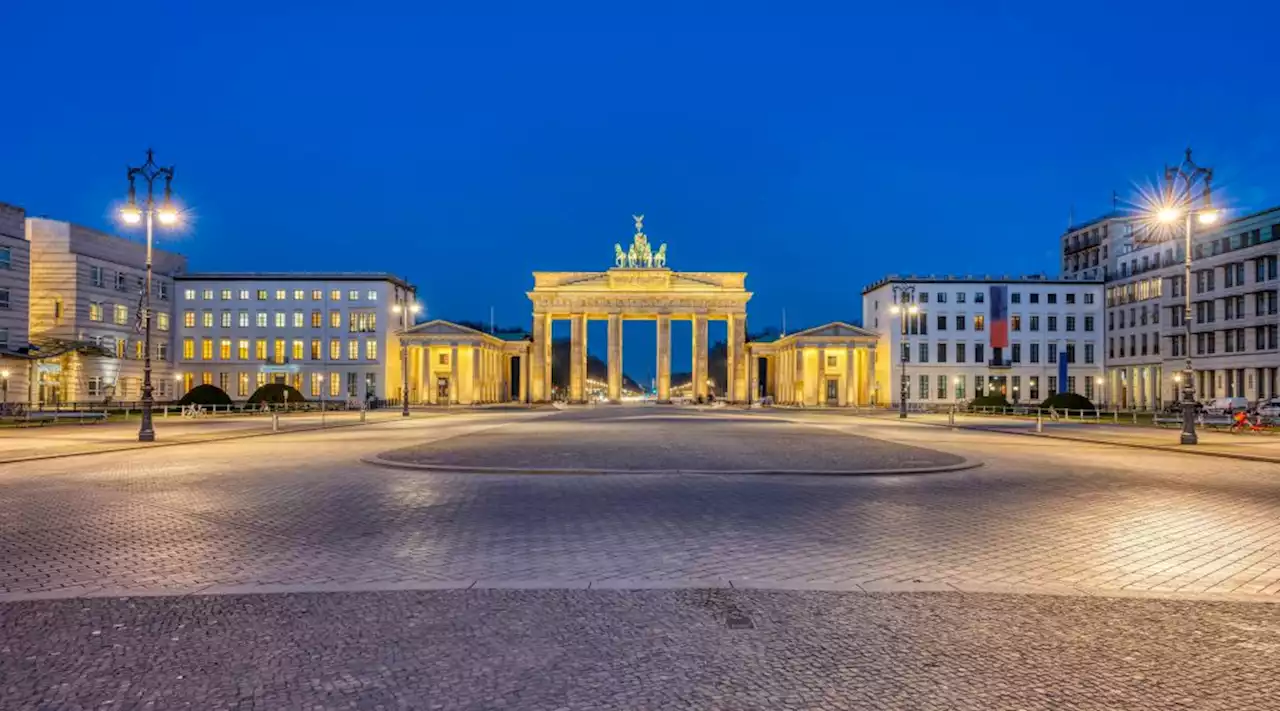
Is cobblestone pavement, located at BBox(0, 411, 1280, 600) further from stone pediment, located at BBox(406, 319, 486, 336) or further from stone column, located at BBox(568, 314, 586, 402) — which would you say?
stone column, located at BBox(568, 314, 586, 402)

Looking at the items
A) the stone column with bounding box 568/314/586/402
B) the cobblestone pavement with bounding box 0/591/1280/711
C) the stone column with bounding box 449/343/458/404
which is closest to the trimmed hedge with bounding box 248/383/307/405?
the stone column with bounding box 449/343/458/404

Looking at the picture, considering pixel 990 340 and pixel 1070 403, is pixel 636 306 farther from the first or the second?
pixel 1070 403

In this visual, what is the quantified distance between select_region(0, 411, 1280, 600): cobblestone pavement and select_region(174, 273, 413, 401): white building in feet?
270

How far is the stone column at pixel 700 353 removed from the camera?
11294cm

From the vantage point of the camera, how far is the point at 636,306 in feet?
367

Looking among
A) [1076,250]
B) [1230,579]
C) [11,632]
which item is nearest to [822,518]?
[1230,579]

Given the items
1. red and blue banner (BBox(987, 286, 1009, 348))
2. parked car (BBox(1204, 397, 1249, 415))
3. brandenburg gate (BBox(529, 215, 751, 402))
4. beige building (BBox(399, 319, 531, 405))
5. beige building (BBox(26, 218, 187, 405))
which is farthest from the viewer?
brandenburg gate (BBox(529, 215, 751, 402))

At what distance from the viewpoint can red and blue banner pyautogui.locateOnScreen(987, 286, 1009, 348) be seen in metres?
103

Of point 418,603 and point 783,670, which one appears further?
point 418,603

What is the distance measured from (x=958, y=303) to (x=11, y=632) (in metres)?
109

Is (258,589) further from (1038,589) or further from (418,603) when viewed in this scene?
(1038,589)

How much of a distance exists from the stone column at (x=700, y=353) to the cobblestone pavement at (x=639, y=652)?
344 ft

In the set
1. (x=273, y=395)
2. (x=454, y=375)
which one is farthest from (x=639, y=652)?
(x=454, y=375)

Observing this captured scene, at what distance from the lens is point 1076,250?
425 ft
